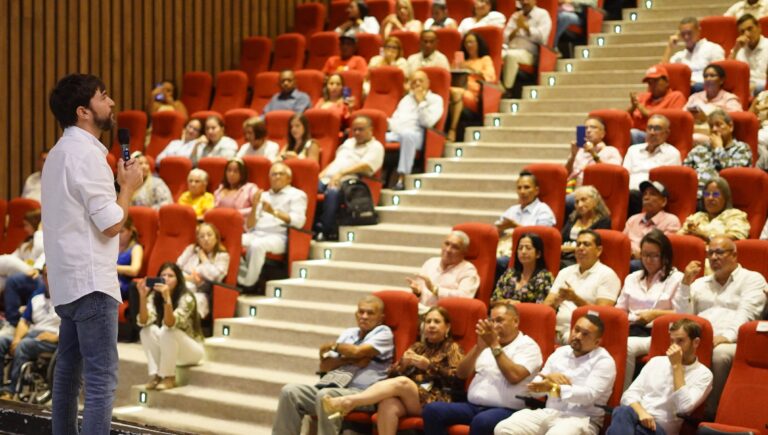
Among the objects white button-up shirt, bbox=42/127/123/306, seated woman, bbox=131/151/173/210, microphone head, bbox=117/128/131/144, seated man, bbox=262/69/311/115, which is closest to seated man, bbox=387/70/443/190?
seated man, bbox=262/69/311/115

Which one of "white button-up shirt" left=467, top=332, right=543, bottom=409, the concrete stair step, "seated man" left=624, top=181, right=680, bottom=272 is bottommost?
the concrete stair step

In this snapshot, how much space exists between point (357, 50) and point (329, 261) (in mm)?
1764

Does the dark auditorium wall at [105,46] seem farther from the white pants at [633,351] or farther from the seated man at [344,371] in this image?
the white pants at [633,351]

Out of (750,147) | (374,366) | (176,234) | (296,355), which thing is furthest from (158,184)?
(750,147)

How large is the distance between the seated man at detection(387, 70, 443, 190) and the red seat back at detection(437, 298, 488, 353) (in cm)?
159

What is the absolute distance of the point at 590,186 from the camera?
13.9ft

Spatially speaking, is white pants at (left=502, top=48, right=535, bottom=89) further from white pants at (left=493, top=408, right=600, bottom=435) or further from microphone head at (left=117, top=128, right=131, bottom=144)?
microphone head at (left=117, top=128, right=131, bottom=144)

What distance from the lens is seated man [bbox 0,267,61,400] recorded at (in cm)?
462

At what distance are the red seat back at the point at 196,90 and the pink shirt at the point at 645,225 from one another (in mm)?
3144

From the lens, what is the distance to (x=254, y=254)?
484 centimetres

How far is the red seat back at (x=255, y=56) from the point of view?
6.84 meters

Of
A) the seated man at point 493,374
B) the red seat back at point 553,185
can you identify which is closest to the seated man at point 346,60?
the red seat back at point 553,185

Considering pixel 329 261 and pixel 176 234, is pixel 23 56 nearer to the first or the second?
pixel 176 234

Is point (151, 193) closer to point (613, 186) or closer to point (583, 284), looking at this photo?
point (613, 186)
